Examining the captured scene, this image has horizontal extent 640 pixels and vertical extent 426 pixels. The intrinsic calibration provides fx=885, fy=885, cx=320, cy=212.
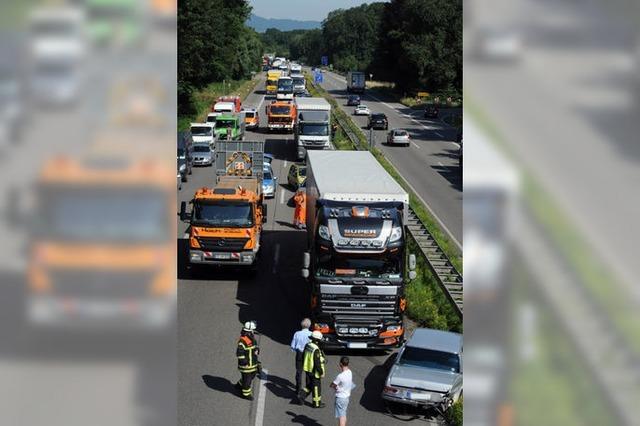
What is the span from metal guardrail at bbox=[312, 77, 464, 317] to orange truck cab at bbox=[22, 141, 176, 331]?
1557 centimetres

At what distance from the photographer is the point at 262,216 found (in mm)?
29141

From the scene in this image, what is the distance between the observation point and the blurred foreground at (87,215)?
4.31 metres

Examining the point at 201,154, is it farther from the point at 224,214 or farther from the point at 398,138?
the point at 224,214

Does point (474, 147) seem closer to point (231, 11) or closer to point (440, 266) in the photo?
point (440, 266)

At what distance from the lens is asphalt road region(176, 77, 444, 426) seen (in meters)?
17.0

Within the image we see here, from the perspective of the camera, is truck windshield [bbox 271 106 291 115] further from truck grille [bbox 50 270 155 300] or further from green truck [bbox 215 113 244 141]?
truck grille [bbox 50 270 155 300]

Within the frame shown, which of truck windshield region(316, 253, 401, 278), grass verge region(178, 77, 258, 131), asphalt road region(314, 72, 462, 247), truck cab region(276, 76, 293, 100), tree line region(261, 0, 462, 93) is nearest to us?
truck windshield region(316, 253, 401, 278)

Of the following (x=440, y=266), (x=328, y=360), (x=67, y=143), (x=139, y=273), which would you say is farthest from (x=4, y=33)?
(x=440, y=266)

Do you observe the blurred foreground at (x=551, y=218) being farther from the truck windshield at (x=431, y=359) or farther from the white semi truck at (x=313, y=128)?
the white semi truck at (x=313, y=128)

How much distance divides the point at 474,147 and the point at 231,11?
306ft

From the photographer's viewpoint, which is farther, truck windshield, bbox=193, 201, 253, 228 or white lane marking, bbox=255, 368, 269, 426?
truck windshield, bbox=193, 201, 253, 228

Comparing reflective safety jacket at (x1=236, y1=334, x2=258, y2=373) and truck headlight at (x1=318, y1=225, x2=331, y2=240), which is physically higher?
truck headlight at (x1=318, y1=225, x2=331, y2=240)

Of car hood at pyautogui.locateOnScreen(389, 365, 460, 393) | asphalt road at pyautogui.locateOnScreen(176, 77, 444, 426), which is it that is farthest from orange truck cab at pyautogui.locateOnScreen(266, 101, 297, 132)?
car hood at pyautogui.locateOnScreen(389, 365, 460, 393)

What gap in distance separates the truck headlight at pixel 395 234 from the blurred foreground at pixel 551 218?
1574cm
